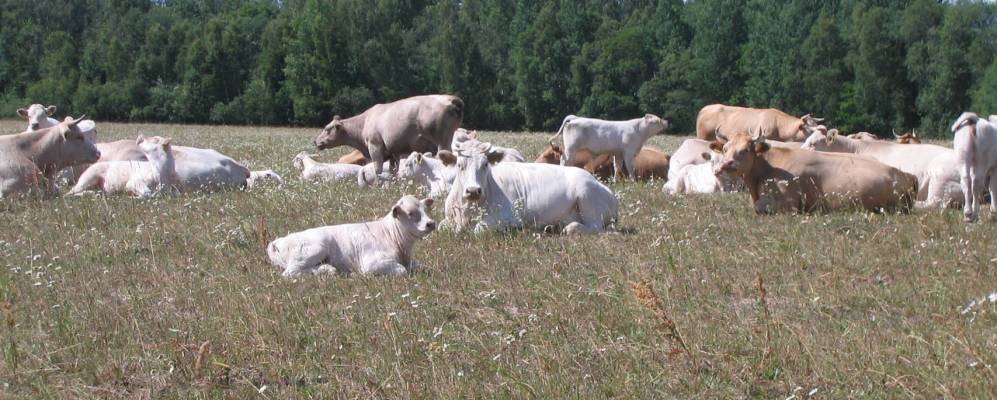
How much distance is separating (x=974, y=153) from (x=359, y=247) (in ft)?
21.5

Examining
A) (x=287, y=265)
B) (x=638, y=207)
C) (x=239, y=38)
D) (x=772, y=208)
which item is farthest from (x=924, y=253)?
(x=239, y=38)

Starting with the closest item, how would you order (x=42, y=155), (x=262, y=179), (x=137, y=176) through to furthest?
(x=137, y=176) < (x=42, y=155) < (x=262, y=179)

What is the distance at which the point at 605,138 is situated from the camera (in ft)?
59.3

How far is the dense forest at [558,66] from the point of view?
63.0m

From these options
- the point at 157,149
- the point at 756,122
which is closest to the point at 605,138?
the point at 157,149

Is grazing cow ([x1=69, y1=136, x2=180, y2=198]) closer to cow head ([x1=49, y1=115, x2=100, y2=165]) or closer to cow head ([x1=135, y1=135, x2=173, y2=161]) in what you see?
cow head ([x1=135, y1=135, x2=173, y2=161])

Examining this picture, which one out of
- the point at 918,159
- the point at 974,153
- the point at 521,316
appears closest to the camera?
the point at 521,316

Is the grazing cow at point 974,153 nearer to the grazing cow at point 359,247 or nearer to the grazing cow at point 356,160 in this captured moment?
the grazing cow at point 359,247

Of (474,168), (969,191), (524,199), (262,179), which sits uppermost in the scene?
(474,168)

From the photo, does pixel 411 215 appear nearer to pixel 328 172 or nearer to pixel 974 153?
pixel 974 153

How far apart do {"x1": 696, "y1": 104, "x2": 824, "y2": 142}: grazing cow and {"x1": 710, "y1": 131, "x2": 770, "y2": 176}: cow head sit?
363 inches

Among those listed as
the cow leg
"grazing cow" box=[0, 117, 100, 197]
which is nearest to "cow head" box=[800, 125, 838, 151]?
the cow leg

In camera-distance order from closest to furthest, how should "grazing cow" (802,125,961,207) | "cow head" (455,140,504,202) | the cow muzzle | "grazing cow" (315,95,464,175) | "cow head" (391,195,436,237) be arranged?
"cow head" (391,195,436,237) → the cow muzzle → "cow head" (455,140,504,202) → "grazing cow" (802,125,961,207) → "grazing cow" (315,95,464,175)

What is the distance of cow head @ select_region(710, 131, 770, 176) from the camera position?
1334 centimetres
